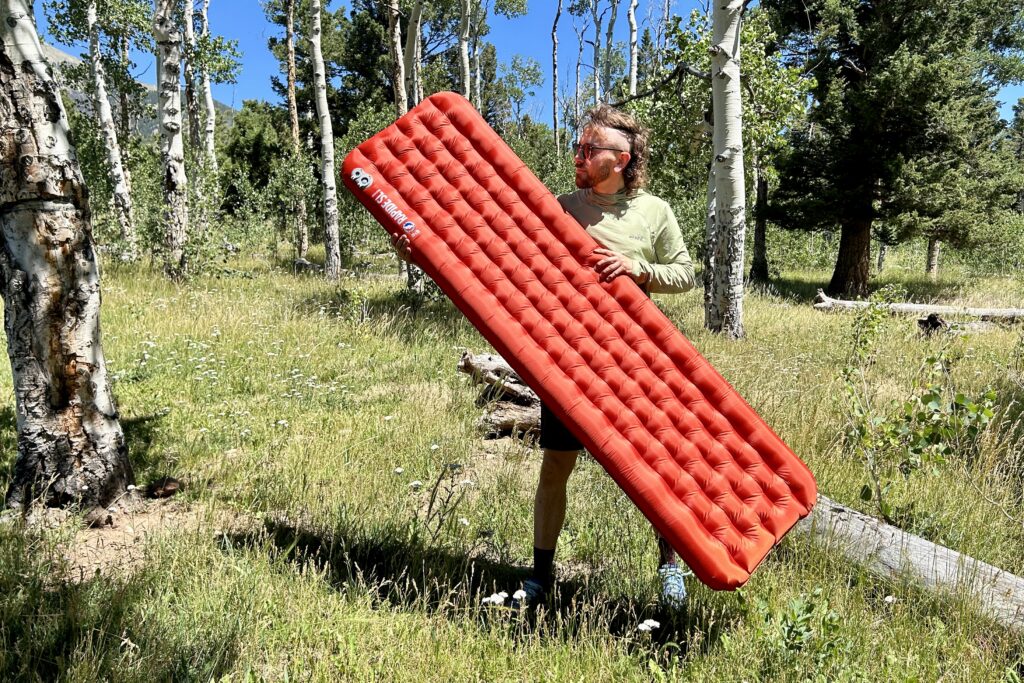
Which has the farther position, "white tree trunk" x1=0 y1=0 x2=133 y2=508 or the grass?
"white tree trunk" x1=0 y1=0 x2=133 y2=508

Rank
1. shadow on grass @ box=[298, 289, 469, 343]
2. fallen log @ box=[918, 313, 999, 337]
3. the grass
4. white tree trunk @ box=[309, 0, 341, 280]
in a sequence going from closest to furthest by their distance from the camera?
1. the grass
2. shadow on grass @ box=[298, 289, 469, 343]
3. fallen log @ box=[918, 313, 999, 337]
4. white tree trunk @ box=[309, 0, 341, 280]

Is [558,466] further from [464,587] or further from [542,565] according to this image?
[464,587]

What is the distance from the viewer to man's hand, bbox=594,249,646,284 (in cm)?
259

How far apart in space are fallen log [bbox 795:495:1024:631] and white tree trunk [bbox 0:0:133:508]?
3349mm

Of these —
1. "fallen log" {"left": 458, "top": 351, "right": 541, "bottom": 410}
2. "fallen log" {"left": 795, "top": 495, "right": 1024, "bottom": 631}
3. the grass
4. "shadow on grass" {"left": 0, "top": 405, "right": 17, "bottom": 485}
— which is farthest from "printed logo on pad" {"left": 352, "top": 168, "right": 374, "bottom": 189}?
"fallen log" {"left": 795, "top": 495, "right": 1024, "bottom": 631}

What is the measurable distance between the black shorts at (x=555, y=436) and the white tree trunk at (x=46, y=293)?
6.77ft

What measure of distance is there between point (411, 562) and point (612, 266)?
1.50 m

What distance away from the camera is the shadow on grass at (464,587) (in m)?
2.35

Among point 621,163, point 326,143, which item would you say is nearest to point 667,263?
point 621,163

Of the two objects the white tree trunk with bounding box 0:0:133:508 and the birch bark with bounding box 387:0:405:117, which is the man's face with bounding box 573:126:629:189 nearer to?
the white tree trunk with bounding box 0:0:133:508

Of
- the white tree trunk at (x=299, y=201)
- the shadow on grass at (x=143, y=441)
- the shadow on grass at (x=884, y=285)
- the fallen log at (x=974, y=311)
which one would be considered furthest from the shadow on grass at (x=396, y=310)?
the white tree trunk at (x=299, y=201)

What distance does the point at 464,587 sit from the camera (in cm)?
255

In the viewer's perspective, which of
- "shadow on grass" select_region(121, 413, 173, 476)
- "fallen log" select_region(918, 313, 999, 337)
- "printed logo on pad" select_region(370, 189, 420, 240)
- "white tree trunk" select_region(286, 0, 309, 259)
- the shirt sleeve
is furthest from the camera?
"white tree trunk" select_region(286, 0, 309, 259)

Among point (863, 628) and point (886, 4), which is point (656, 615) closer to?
point (863, 628)
